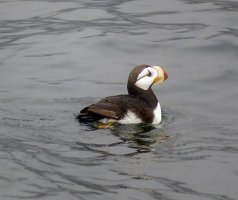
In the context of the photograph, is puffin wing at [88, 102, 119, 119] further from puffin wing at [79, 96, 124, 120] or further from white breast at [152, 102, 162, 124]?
white breast at [152, 102, 162, 124]

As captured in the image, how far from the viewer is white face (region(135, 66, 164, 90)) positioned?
10180mm

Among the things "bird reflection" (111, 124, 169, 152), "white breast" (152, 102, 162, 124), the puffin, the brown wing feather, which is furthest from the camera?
"white breast" (152, 102, 162, 124)

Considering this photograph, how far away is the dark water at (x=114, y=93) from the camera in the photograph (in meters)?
7.90

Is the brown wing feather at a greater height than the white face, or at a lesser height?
lesser

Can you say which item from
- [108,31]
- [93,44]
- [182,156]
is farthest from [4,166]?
[108,31]

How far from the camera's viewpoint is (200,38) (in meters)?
14.3

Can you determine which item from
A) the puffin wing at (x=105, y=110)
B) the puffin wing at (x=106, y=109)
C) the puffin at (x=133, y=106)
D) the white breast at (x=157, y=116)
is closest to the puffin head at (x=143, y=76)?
the puffin at (x=133, y=106)

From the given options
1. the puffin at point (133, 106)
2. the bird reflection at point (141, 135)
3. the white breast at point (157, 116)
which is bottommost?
the bird reflection at point (141, 135)

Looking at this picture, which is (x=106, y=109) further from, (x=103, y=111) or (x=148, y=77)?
(x=148, y=77)

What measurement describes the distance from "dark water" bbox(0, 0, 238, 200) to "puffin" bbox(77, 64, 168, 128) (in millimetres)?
153

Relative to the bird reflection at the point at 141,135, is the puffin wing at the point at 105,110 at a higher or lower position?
higher

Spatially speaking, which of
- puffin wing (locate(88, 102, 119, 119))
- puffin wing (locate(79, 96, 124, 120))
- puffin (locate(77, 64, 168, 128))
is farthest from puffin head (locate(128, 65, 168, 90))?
puffin wing (locate(88, 102, 119, 119))

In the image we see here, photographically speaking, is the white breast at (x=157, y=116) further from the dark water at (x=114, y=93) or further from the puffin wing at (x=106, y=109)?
the puffin wing at (x=106, y=109)

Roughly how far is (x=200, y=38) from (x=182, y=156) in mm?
5929
